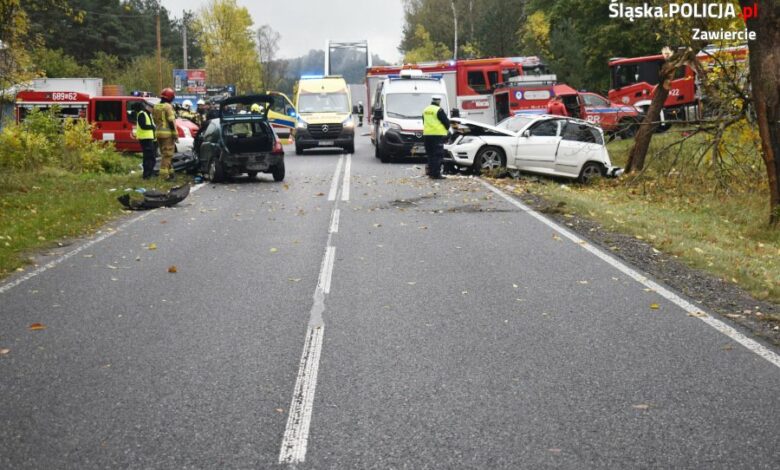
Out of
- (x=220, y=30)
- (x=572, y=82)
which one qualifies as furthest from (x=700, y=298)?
(x=220, y=30)

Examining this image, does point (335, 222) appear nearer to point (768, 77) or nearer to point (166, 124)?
point (768, 77)

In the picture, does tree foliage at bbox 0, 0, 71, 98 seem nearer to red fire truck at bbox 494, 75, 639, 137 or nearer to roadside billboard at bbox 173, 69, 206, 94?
red fire truck at bbox 494, 75, 639, 137

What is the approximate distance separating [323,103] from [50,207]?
17.0 meters

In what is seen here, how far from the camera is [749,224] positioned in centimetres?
1547

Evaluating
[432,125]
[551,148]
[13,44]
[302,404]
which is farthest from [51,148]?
[302,404]

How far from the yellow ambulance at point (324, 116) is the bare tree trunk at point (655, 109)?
1120cm

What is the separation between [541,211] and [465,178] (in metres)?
6.18

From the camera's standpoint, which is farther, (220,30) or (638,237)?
(220,30)

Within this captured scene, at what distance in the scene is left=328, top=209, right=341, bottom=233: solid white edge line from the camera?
→ 13.3 metres

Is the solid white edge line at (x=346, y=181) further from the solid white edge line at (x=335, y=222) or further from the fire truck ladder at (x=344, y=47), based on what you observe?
the fire truck ladder at (x=344, y=47)

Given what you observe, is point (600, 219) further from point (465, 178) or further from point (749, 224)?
point (465, 178)

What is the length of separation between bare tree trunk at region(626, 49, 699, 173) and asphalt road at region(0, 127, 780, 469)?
405 inches

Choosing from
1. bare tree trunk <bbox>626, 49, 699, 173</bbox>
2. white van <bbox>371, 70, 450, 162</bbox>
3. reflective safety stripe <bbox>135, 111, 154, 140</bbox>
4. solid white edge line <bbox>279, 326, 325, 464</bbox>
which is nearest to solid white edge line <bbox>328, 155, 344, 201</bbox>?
white van <bbox>371, 70, 450, 162</bbox>

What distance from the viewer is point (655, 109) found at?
71.3ft
